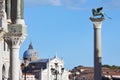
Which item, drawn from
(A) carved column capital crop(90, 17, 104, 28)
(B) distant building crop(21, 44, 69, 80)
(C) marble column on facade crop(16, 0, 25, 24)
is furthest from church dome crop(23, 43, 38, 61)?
(C) marble column on facade crop(16, 0, 25, 24)

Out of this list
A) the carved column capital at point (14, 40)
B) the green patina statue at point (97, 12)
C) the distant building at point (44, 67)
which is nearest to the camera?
the carved column capital at point (14, 40)

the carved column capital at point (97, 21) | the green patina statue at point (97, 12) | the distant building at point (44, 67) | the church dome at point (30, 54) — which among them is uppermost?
the green patina statue at point (97, 12)

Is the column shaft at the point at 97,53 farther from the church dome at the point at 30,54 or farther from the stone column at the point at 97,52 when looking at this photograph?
the church dome at the point at 30,54

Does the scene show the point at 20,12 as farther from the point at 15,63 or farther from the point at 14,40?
the point at 15,63

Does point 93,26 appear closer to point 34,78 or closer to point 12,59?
point 12,59

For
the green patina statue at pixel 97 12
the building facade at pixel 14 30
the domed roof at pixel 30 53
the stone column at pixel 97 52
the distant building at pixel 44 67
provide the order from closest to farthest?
1. the building facade at pixel 14 30
2. the stone column at pixel 97 52
3. the green patina statue at pixel 97 12
4. the distant building at pixel 44 67
5. the domed roof at pixel 30 53

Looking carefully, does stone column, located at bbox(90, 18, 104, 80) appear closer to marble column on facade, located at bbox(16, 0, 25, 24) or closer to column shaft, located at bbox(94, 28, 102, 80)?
column shaft, located at bbox(94, 28, 102, 80)

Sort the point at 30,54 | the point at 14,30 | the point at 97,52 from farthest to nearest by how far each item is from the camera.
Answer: the point at 30,54 → the point at 97,52 → the point at 14,30

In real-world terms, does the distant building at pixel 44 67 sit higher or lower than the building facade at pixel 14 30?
lower

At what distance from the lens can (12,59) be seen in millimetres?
17125

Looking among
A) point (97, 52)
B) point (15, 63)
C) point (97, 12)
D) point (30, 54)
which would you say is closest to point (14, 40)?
point (15, 63)

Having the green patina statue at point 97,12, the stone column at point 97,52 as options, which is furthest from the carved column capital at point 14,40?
the green patina statue at point 97,12

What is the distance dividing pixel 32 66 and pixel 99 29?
125m

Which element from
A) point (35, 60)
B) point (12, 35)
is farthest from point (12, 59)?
point (35, 60)
